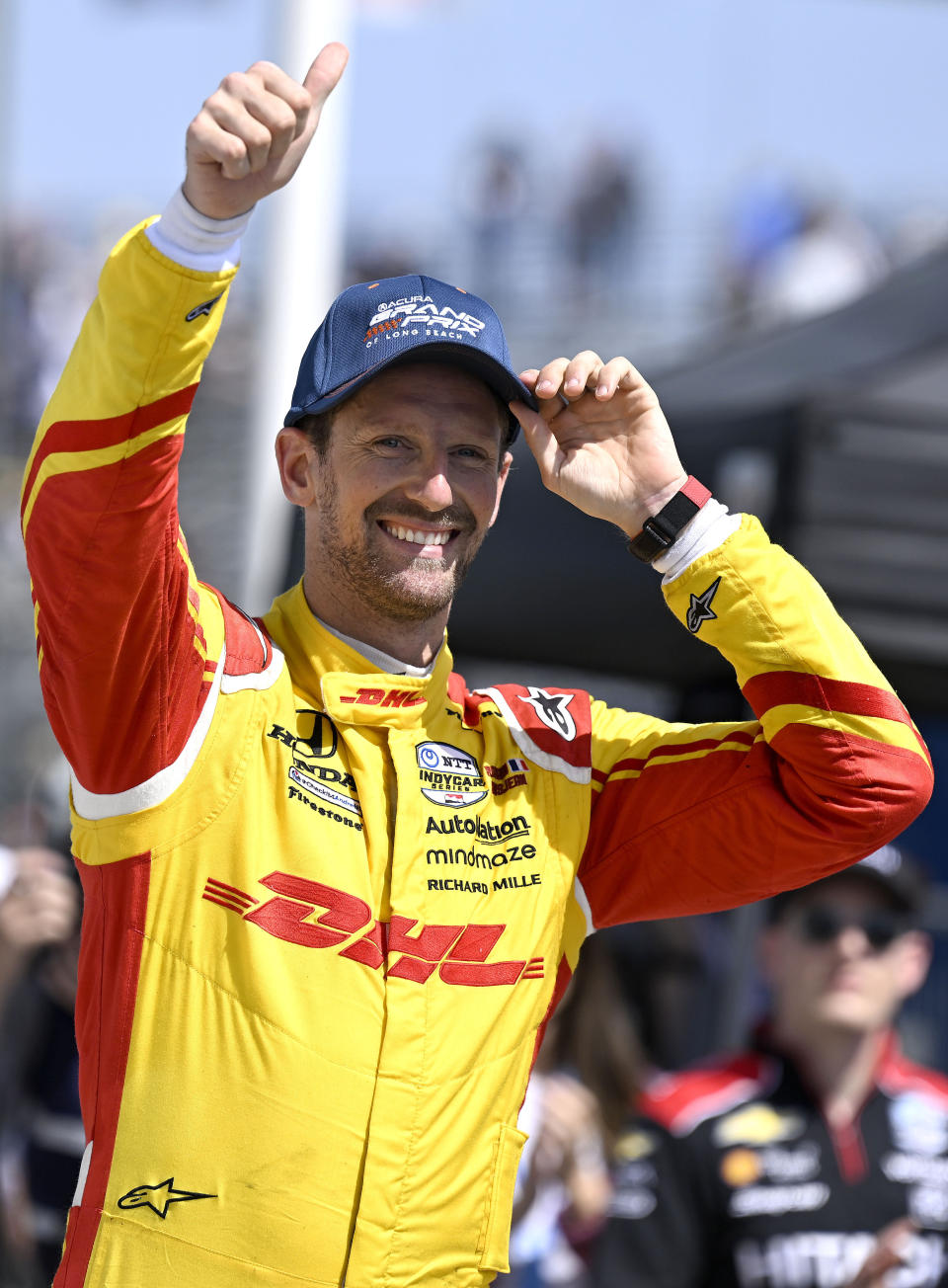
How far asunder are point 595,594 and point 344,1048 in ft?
8.26

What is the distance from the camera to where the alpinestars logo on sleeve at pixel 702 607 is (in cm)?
221

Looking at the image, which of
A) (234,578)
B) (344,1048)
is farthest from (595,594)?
(234,578)

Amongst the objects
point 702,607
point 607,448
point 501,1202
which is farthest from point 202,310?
point 501,1202

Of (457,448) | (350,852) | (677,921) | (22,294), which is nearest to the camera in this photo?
(350,852)

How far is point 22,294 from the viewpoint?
13203mm

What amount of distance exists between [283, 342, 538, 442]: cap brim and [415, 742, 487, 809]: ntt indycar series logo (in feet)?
1.43

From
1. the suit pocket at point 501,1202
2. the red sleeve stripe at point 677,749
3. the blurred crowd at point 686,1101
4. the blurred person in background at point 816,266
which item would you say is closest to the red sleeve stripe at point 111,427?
the red sleeve stripe at point 677,749

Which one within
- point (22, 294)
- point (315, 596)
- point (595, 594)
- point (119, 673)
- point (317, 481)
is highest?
point (22, 294)

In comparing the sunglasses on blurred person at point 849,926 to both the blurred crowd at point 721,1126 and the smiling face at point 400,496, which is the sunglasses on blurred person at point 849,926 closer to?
the blurred crowd at point 721,1126

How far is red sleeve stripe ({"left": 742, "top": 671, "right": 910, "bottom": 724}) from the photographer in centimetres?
218

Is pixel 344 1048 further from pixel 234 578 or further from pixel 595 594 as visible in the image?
pixel 234 578

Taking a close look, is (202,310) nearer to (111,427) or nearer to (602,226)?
(111,427)

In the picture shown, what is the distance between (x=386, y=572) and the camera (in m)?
2.11

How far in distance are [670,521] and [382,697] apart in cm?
44
